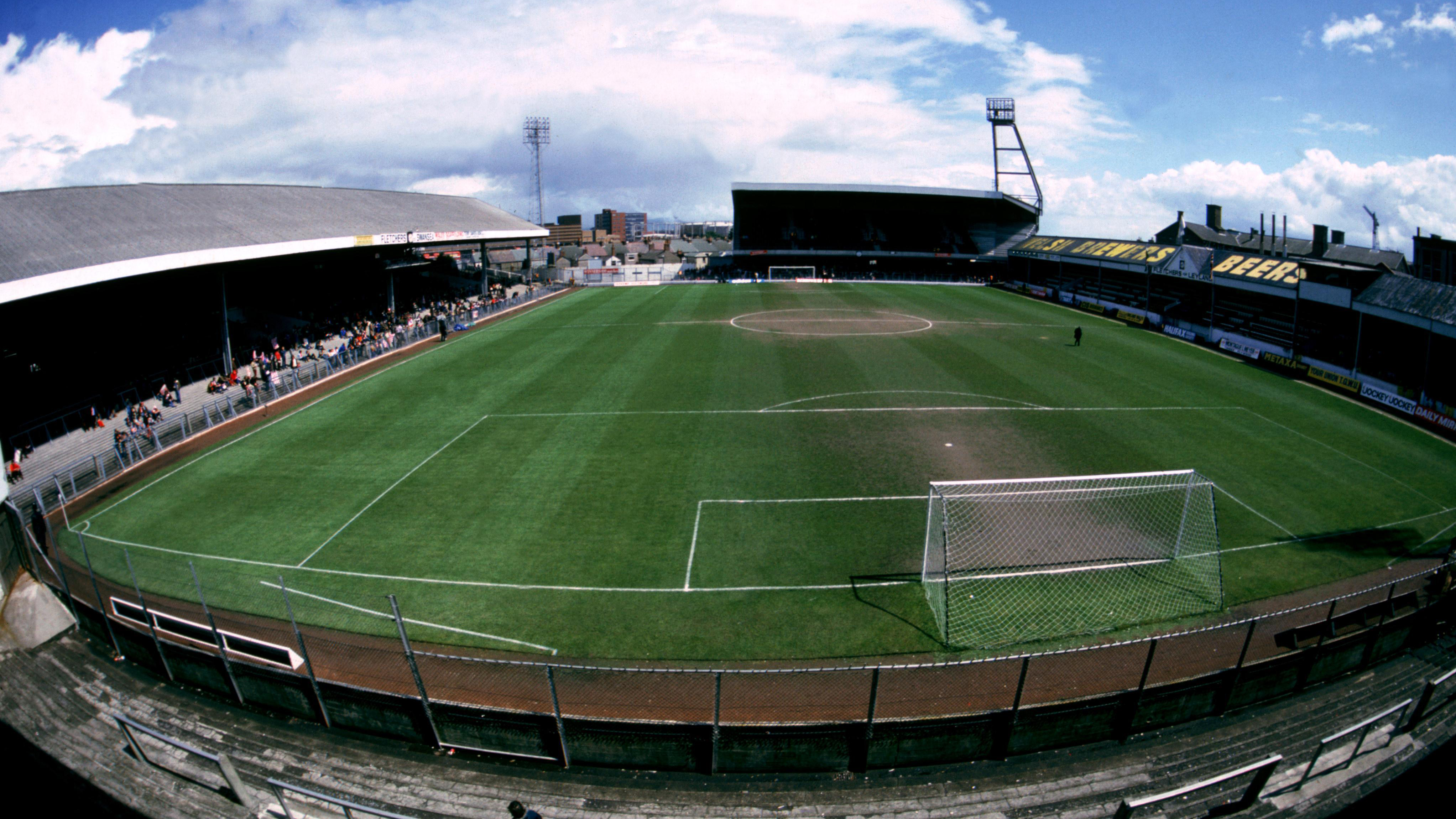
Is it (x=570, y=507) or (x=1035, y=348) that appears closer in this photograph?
(x=570, y=507)

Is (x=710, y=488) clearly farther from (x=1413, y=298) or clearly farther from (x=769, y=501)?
(x=1413, y=298)

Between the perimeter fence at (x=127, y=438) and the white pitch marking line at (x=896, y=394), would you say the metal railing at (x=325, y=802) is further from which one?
the white pitch marking line at (x=896, y=394)

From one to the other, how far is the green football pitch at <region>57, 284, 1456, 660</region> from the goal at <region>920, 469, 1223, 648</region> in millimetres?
784

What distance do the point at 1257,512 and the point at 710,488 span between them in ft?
47.9

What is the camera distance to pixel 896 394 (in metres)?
30.0

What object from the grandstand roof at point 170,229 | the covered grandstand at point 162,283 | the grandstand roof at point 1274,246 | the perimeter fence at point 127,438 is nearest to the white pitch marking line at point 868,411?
the perimeter fence at point 127,438

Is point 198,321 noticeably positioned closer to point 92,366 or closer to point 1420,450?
point 92,366

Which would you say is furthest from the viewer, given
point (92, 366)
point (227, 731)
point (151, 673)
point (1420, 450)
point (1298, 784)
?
point (92, 366)

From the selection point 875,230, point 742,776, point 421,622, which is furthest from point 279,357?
point 875,230

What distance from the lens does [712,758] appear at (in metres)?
9.80

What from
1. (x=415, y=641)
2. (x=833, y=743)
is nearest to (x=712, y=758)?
(x=833, y=743)

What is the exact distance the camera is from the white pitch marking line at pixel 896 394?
28672mm

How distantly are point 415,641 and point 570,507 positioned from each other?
6.13m

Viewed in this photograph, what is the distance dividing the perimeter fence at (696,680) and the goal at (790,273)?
6893cm
